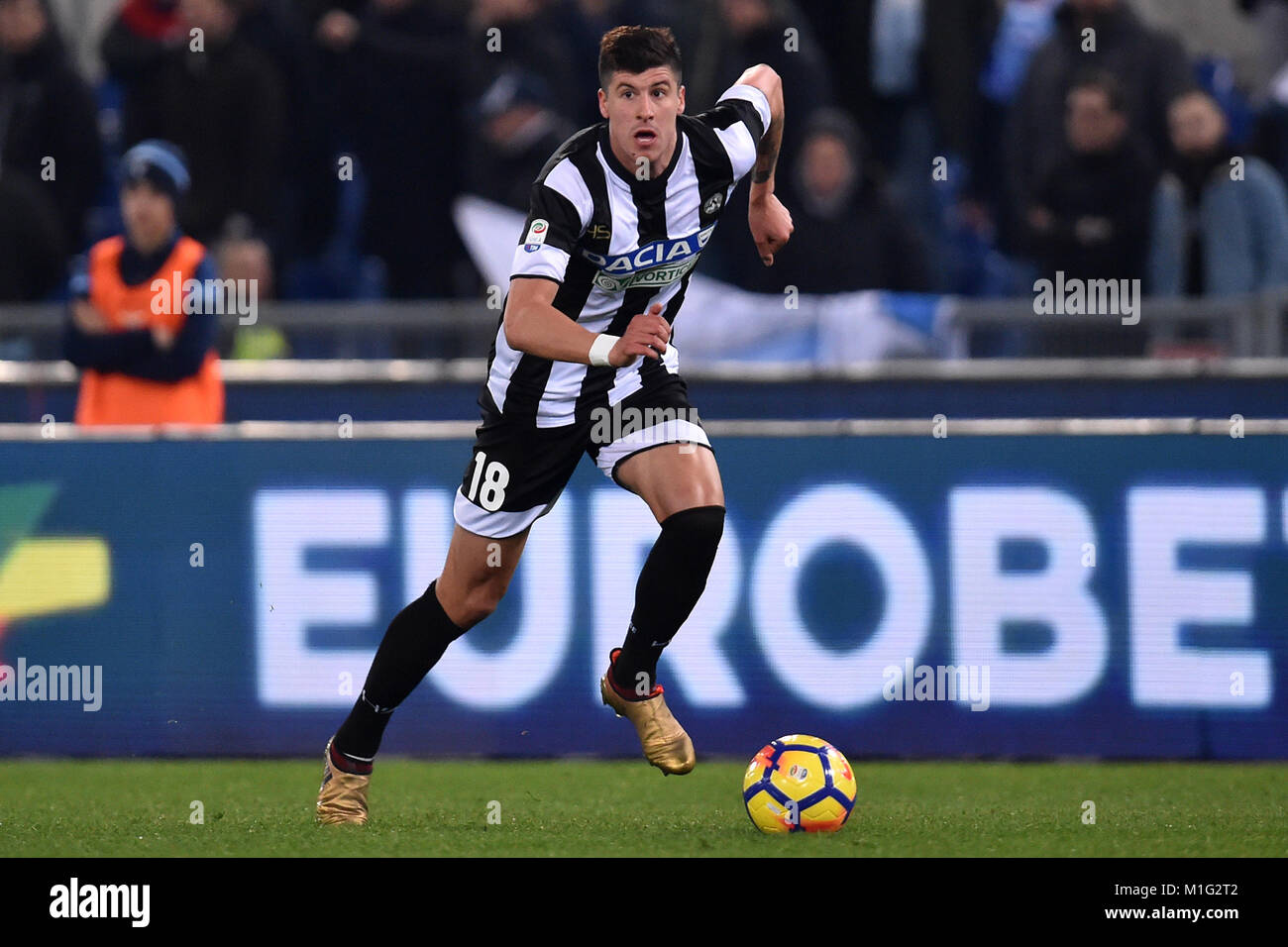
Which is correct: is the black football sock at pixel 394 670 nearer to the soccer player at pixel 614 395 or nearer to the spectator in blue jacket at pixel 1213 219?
the soccer player at pixel 614 395

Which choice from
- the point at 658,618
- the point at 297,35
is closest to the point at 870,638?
the point at 658,618

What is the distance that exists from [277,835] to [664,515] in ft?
4.81

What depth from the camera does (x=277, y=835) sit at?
5668mm

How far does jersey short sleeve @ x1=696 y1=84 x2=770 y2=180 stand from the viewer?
5945mm

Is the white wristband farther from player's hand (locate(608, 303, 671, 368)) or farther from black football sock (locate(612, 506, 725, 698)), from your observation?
black football sock (locate(612, 506, 725, 698))

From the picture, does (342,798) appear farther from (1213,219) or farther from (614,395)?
(1213,219)

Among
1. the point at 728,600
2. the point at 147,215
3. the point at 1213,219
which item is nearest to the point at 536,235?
the point at 728,600

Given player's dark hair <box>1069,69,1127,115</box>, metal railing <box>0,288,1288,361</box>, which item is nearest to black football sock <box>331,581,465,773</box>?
metal railing <box>0,288,1288,361</box>

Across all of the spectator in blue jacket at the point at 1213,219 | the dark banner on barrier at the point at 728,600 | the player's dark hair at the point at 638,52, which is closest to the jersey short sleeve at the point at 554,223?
the player's dark hair at the point at 638,52

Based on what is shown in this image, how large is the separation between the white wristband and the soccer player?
0.18 m

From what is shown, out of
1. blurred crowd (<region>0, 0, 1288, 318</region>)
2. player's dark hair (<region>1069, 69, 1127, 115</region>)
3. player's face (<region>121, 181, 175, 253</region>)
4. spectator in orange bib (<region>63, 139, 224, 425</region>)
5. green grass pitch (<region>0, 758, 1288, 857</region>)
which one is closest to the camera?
green grass pitch (<region>0, 758, 1288, 857</region>)

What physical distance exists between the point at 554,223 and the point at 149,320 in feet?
11.7

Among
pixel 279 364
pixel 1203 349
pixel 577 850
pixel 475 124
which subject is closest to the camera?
pixel 577 850

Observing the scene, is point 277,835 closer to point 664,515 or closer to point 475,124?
point 664,515
